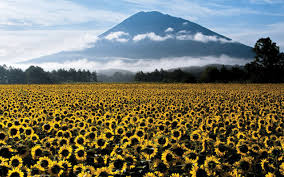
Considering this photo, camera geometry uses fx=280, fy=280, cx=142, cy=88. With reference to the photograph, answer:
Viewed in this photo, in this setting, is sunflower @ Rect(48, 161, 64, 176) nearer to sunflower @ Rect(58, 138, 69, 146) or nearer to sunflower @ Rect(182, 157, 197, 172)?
sunflower @ Rect(58, 138, 69, 146)

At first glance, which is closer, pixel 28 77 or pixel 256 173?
pixel 256 173

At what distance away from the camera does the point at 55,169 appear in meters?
4.38

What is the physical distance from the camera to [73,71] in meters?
159

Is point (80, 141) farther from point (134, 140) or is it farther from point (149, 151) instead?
point (149, 151)

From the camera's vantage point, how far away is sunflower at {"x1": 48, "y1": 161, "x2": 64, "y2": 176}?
14.3ft

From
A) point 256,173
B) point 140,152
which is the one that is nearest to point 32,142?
point 140,152

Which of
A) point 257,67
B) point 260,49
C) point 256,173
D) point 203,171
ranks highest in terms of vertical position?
point 260,49

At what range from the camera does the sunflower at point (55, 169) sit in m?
4.35

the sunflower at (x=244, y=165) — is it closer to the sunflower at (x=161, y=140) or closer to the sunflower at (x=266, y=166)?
the sunflower at (x=266, y=166)

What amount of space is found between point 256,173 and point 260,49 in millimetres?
68152

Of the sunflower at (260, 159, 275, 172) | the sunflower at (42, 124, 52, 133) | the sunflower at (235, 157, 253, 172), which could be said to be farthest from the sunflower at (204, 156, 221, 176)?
the sunflower at (42, 124, 52, 133)

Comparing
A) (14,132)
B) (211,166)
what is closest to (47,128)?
(14,132)

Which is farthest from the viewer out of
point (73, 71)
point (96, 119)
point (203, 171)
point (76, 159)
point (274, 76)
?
point (73, 71)

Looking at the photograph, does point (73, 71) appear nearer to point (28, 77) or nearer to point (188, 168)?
point (28, 77)
